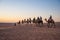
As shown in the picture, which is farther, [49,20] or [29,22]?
[29,22]

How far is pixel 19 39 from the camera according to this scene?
5938 millimetres

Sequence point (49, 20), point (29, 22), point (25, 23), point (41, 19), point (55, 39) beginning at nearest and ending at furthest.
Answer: point (55, 39)
point (49, 20)
point (41, 19)
point (29, 22)
point (25, 23)

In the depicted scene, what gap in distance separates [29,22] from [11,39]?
10.1m

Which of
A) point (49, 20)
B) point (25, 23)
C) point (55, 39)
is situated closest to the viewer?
point (55, 39)

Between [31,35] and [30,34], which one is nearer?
[31,35]

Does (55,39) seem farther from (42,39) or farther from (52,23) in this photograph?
(52,23)

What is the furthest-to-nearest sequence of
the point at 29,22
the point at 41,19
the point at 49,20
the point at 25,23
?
the point at 25,23 < the point at 29,22 < the point at 41,19 < the point at 49,20

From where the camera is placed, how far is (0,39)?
5992 millimetres

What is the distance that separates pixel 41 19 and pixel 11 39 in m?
6.73

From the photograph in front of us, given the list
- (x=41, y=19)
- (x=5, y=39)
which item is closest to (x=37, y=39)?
(x=5, y=39)

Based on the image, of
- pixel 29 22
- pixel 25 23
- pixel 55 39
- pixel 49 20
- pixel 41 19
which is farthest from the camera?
pixel 25 23

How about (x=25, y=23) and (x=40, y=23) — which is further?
(x=25, y=23)

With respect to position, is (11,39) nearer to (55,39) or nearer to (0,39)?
(0,39)

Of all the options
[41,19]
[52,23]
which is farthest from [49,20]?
[41,19]
